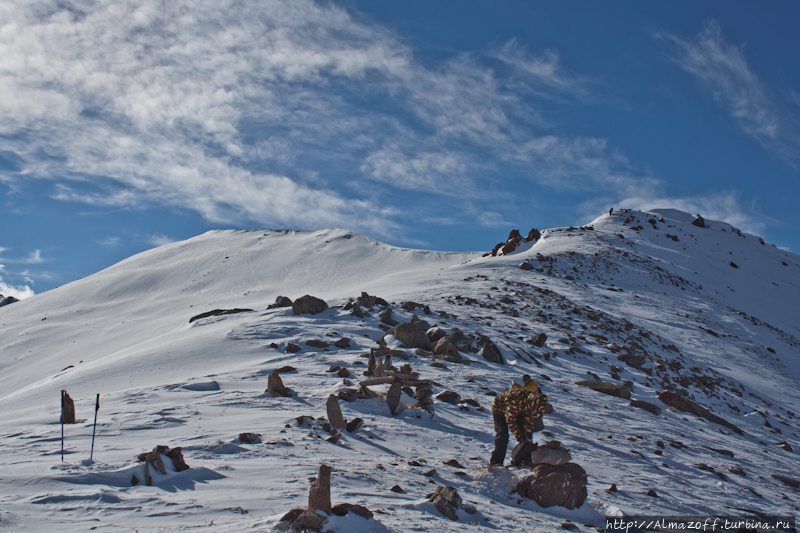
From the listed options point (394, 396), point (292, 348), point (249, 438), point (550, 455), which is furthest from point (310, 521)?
point (292, 348)

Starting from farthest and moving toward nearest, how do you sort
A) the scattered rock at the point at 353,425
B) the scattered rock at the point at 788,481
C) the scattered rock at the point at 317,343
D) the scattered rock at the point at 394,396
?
the scattered rock at the point at 317,343, the scattered rock at the point at 394,396, the scattered rock at the point at 788,481, the scattered rock at the point at 353,425

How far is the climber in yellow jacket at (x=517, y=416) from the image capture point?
7254 mm

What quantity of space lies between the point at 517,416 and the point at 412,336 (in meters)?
8.53

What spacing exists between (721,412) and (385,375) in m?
11.8

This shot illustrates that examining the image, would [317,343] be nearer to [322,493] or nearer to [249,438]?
[249,438]

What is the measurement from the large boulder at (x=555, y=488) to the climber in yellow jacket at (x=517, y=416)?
880 millimetres

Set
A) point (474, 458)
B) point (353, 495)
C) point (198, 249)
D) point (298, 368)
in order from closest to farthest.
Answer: point (353, 495) → point (474, 458) → point (298, 368) → point (198, 249)

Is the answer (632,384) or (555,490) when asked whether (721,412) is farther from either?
(555,490)

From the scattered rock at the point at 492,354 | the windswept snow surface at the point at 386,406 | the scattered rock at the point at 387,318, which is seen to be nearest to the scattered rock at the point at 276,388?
the windswept snow surface at the point at 386,406

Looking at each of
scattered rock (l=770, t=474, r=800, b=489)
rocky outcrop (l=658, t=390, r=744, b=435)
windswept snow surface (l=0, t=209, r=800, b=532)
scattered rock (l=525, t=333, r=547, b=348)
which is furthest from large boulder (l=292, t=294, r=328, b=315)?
scattered rock (l=770, t=474, r=800, b=489)

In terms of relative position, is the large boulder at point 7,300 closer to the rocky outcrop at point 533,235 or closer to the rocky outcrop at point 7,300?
the rocky outcrop at point 7,300

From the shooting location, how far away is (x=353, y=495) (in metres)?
5.49

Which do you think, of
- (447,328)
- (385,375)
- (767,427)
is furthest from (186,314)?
(767,427)

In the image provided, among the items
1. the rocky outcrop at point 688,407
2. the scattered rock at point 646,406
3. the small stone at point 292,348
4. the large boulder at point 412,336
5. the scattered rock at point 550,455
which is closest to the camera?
the scattered rock at point 550,455
